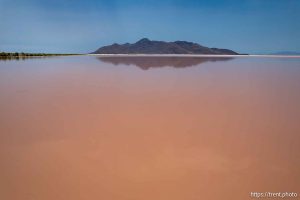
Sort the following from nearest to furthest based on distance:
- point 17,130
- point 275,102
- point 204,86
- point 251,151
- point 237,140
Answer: point 251,151 → point 237,140 → point 17,130 → point 275,102 → point 204,86

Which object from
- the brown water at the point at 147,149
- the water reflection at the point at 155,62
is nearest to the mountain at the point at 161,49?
the water reflection at the point at 155,62

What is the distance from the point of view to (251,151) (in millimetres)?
2260

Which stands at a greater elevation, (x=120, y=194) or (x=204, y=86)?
(x=204, y=86)

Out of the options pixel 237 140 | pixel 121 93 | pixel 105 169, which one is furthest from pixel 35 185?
pixel 121 93

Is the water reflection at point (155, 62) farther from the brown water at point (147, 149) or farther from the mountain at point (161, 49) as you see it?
the mountain at point (161, 49)

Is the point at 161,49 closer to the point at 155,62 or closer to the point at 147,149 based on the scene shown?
the point at 155,62

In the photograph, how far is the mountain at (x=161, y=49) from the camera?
13838 cm

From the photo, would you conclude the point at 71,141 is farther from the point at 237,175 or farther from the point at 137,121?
the point at 237,175

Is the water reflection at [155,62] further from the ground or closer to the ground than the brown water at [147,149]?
further from the ground

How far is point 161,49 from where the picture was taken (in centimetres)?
14638

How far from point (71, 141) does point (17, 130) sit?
731 mm

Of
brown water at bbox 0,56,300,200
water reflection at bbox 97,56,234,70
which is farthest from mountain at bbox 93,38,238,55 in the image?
brown water at bbox 0,56,300,200

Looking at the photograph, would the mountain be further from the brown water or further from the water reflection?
the brown water

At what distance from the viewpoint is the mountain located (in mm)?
138375
